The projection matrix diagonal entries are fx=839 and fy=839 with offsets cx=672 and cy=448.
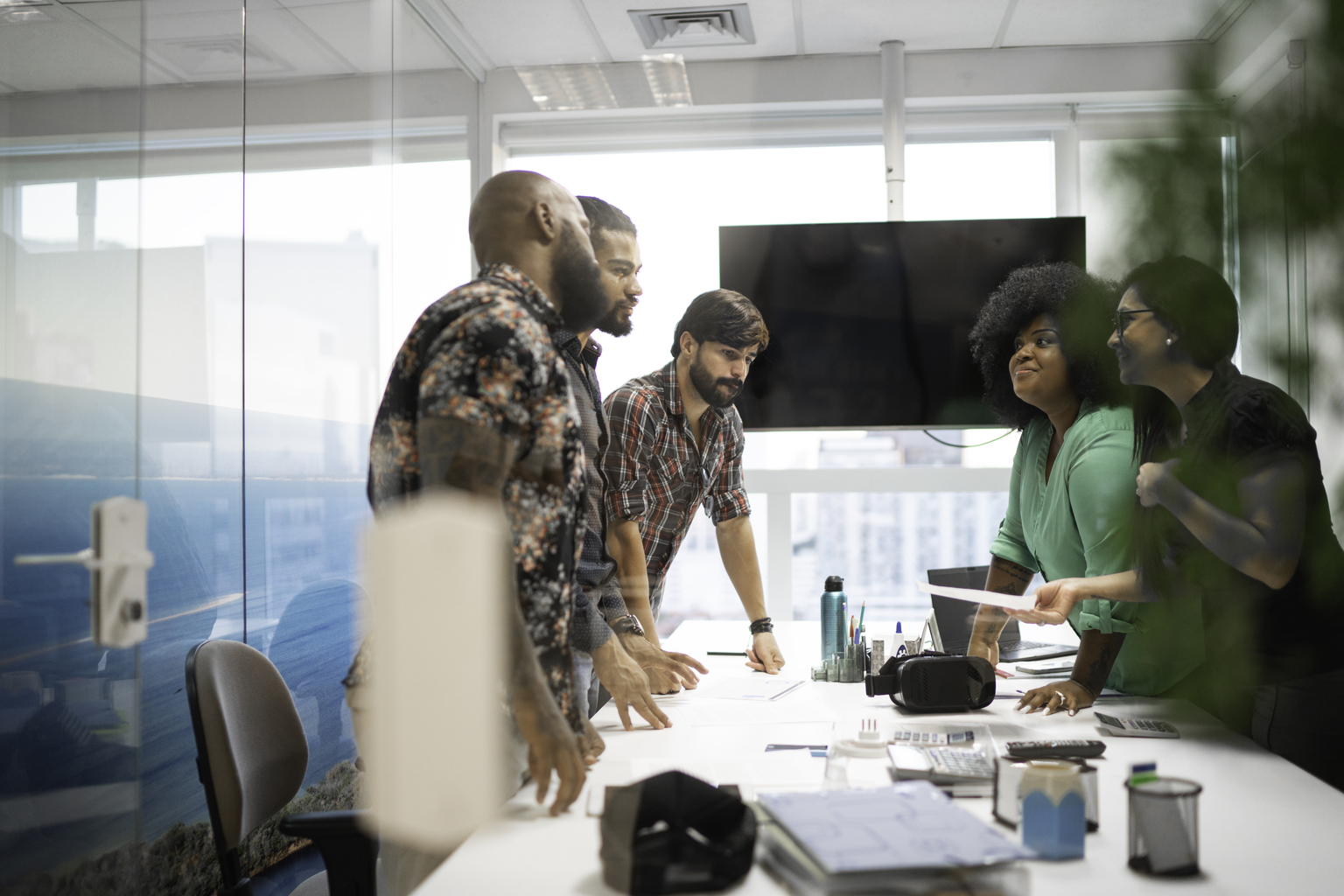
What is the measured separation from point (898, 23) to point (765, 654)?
5.28 ft

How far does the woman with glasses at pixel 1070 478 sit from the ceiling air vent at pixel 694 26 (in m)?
0.79

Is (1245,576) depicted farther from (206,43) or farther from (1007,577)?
(206,43)

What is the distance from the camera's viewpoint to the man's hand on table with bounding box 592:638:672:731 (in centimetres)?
129

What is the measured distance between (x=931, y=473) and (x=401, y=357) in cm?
213

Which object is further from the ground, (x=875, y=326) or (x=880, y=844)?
(x=875, y=326)

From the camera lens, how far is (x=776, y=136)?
1771 millimetres

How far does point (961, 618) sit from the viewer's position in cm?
188

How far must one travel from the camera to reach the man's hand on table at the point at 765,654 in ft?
6.44

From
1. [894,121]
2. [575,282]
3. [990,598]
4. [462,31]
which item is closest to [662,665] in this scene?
[990,598]

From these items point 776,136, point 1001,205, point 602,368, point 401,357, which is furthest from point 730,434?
point 401,357

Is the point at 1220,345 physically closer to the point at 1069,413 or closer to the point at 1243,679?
the point at 1243,679

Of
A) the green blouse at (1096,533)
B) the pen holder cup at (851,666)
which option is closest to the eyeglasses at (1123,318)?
the green blouse at (1096,533)

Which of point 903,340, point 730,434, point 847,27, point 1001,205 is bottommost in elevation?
point 730,434

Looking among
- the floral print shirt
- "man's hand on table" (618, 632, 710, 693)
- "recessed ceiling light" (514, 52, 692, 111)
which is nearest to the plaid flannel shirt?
"man's hand on table" (618, 632, 710, 693)
